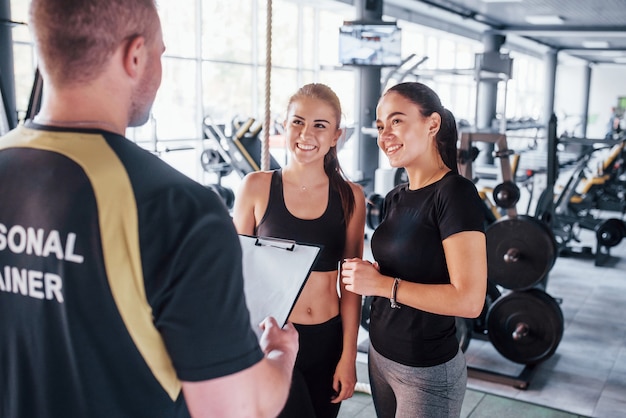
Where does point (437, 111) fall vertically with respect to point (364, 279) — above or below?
above

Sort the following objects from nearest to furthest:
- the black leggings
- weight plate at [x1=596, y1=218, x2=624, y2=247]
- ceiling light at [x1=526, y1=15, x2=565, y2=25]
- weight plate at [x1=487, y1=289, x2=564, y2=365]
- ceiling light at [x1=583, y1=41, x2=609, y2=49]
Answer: the black leggings < weight plate at [x1=487, y1=289, x2=564, y2=365] < weight plate at [x1=596, y1=218, x2=624, y2=247] < ceiling light at [x1=526, y1=15, x2=565, y2=25] < ceiling light at [x1=583, y1=41, x2=609, y2=49]

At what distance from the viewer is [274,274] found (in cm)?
119

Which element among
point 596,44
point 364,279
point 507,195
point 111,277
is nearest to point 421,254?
point 364,279

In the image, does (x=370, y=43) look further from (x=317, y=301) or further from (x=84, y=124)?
(x=84, y=124)

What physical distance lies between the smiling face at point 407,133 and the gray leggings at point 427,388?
52 cm

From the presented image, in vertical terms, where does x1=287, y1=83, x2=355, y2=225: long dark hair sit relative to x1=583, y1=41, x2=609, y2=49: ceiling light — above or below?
below

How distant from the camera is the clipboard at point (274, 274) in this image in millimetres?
1085

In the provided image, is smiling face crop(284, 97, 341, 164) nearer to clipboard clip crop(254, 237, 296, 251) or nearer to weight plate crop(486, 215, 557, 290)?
clipboard clip crop(254, 237, 296, 251)

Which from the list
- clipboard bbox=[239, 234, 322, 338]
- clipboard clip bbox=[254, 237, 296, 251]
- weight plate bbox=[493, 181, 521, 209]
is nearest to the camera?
clipboard bbox=[239, 234, 322, 338]

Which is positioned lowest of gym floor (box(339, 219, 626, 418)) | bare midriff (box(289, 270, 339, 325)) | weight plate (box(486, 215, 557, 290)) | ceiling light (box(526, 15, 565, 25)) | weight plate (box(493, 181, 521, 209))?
gym floor (box(339, 219, 626, 418))

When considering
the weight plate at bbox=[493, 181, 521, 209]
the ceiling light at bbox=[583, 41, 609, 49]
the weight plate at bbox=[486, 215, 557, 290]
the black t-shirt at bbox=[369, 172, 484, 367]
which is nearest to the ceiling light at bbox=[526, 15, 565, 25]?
the ceiling light at bbox=[583, 41, 609, 49]

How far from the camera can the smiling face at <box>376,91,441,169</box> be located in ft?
5.27

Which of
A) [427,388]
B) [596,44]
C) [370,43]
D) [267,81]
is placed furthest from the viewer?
[596,44]

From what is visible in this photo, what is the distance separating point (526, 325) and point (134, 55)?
3.10m
